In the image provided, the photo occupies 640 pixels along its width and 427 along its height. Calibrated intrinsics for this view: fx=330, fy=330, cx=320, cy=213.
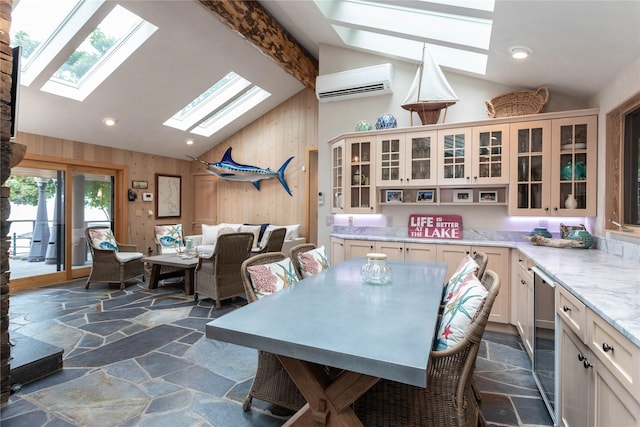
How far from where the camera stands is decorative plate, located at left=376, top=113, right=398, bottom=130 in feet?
13.7

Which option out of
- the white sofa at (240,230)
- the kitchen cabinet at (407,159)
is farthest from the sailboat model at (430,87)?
the white sofa at (240,230)

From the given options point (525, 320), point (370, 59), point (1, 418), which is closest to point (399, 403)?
point (525, 320)

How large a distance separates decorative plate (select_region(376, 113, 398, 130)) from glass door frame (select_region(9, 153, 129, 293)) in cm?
490

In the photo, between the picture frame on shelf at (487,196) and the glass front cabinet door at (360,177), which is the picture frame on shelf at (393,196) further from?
the picture frame on shelf at (487,196)

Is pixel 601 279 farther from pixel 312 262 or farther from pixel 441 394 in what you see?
pixel 312 262

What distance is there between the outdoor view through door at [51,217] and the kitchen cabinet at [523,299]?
21.0 feet

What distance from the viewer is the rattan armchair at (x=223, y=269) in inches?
158

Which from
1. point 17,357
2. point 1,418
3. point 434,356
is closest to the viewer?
point 434,356

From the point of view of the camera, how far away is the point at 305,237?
21.5 ft

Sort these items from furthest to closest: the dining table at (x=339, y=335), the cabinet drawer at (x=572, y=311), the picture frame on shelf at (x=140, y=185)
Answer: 1. the picture frame on shelf at (x=140, y=185)
2. the cabinet drawer at (x=572, y=311)
3. the dining table at (x=339, y=335)

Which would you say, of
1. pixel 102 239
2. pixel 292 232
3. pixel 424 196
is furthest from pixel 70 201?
pixel 424 196

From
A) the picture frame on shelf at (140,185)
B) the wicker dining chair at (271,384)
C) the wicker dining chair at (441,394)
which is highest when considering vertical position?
the picture frame on shelf at (140,185)

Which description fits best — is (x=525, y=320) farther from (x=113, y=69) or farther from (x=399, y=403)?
(x=113, y=69)

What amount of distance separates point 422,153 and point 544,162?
1237 millimetres
